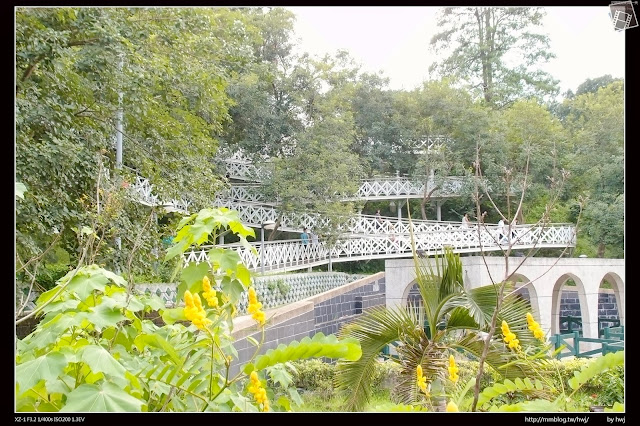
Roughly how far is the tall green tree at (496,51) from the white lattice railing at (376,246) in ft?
1.62

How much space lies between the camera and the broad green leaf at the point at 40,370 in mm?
994

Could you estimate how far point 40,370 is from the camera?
3.28ft

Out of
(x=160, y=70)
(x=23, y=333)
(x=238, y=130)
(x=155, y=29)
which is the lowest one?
(x=23, y=333)

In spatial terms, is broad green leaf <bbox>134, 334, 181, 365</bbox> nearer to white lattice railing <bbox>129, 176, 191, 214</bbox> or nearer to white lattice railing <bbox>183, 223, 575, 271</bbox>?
white lattice railing <bbox>183, 223, 575, 271</bbox>

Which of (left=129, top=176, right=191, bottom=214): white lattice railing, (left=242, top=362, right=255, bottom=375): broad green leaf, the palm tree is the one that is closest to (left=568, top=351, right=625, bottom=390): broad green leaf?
(left=242, top=362, right=255, bottom=375): broad green leaf

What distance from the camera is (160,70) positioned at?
337cm

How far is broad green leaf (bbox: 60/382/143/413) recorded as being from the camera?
0.97m

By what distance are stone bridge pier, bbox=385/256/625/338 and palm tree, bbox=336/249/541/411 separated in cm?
7

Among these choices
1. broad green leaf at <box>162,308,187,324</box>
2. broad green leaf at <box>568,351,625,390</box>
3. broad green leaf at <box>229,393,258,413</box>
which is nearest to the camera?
broad green leaf at <box>568,351,625,390</box>

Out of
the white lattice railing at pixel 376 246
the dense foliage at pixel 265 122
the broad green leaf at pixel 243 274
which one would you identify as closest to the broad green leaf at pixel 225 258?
the broad green leaf at pixel 243 274

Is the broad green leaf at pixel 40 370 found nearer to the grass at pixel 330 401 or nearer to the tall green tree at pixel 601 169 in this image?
the grass at pixel 330 401
